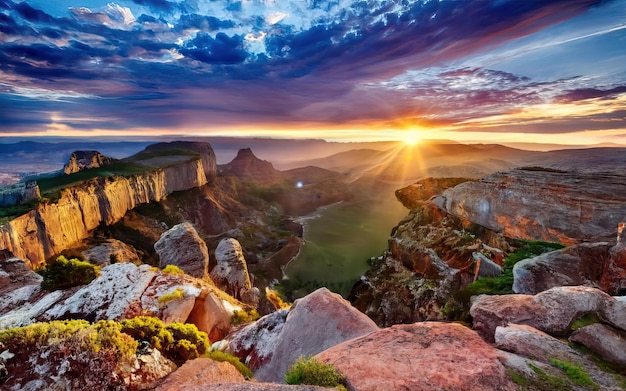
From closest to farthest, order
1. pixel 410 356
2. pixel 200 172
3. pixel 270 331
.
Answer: pixel 410 356 → pixel 270 331 → pixel 200 172

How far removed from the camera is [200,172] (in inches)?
3949

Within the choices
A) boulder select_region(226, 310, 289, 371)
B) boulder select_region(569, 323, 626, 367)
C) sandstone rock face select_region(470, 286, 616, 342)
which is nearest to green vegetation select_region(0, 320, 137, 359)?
boulder select_region(226, 310, 289, 371)

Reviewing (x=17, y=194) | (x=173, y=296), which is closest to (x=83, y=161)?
(x=17, y=194)

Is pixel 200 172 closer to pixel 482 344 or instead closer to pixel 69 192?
pixel 69 192

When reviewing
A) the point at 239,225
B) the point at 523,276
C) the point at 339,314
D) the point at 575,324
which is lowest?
the point at 239,225

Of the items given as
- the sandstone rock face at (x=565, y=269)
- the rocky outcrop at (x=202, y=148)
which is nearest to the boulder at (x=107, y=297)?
the sandstone rock face at (x=565, y=269)

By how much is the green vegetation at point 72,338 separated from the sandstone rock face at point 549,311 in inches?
423

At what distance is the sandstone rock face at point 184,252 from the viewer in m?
26.3

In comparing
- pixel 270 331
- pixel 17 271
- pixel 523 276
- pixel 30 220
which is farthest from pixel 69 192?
pixel 523 276

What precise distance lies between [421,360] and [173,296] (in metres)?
12.2

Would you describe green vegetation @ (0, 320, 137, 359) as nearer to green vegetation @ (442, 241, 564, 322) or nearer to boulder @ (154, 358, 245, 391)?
boulder @ (154, 358, 245, 391)

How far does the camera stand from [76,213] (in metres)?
49.4

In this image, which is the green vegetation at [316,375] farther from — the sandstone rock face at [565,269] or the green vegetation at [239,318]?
the sandstone rock face at [565,269]

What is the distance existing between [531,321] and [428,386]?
5.78 metres
